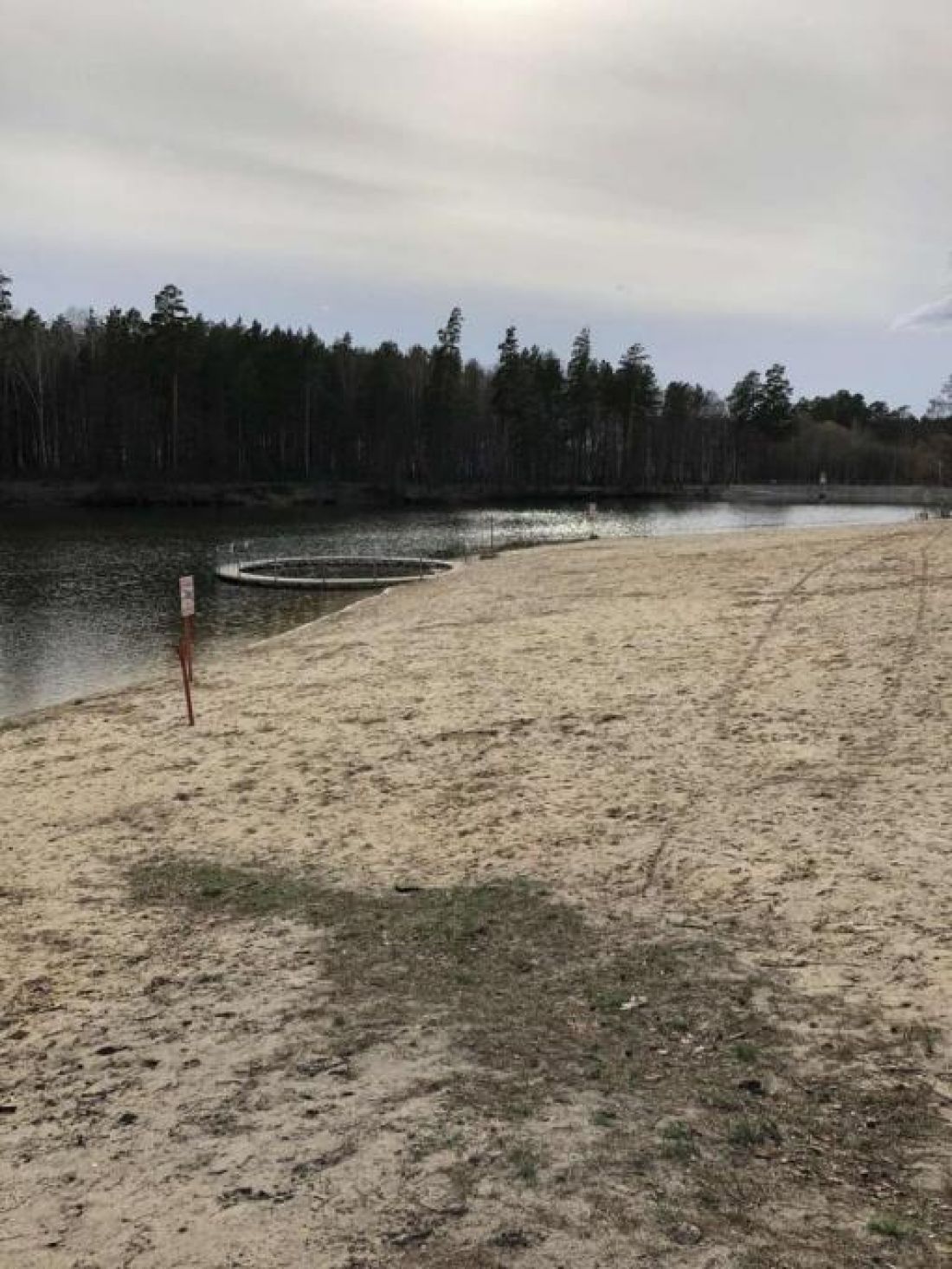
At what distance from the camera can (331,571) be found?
38.5 metres

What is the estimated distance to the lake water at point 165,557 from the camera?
21.2m

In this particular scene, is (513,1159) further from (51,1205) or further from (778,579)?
(778,579)

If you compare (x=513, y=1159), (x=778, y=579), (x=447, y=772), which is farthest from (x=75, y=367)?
(x=513, y=1159)

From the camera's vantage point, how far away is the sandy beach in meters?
3.52

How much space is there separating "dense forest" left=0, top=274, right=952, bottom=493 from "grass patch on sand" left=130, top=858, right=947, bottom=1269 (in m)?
81.2

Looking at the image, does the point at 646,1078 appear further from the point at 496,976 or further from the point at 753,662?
the point at 753,662

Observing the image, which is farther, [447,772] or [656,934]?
[447,772]

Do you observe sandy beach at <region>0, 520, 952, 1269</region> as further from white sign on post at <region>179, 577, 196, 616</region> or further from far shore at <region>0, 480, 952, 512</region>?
far shore at <region>0, 480, 952, 512</region>

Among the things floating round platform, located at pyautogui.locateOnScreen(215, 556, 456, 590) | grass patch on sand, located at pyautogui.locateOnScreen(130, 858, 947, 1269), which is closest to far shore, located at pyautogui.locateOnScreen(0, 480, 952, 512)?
floating round platform, located at pyautogui.locateOnScreen(215, 556, 456, 590)

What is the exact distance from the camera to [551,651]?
1452cm

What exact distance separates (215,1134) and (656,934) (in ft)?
9.01

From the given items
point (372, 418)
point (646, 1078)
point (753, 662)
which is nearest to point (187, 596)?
point (753, 662)

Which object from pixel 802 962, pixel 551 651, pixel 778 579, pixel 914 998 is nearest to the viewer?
pixel 914 998

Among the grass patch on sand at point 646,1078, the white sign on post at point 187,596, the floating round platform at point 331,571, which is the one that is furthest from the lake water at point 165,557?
the grass patch on sand at point 646,1078
